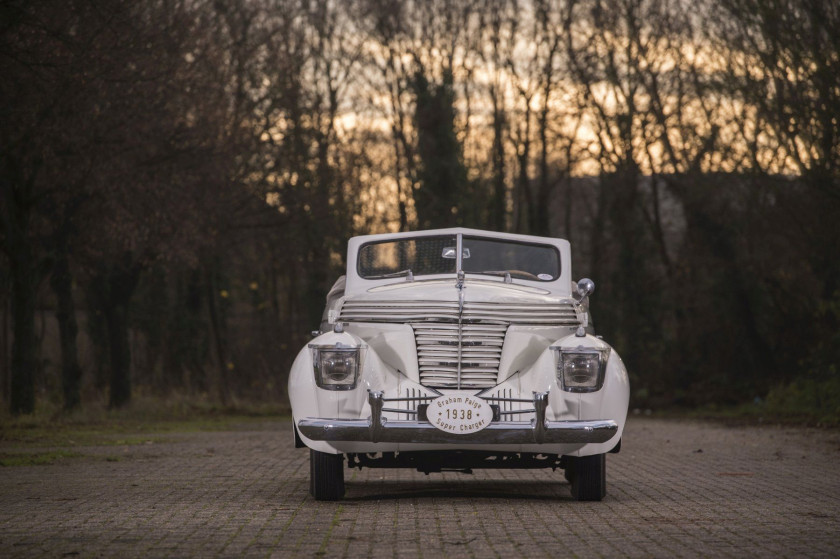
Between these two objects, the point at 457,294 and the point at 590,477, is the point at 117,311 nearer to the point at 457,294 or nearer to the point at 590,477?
the point at 457,294

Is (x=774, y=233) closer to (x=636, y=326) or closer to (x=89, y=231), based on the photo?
(x=636, y=326)

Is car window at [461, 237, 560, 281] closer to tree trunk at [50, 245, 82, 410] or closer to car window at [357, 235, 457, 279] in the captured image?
car window at [357, 235, 457, 279]

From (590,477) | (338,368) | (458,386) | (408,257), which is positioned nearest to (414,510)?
(458,386)

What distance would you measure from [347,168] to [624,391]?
96.7 ft

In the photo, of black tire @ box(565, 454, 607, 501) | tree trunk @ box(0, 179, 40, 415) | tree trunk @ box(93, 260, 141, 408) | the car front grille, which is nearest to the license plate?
the car front grille

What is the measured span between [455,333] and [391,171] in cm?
3133

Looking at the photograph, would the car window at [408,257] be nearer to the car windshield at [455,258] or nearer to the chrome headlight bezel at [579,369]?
the car windshield at [455,258]

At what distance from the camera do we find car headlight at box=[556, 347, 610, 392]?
8945mm

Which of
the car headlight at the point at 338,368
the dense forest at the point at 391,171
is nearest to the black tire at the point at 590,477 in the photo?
the car headlight at the point at 338,368

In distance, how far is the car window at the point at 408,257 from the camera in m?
11.0

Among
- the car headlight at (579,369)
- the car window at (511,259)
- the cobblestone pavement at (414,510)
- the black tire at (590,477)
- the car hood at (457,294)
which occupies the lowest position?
the cobblestone pavement at (414,510)

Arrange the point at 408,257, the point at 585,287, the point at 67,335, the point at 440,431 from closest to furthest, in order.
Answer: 1. the point at 440,431
2. the point at 585,287
3. the point at 408,257
4. the point at 67,335

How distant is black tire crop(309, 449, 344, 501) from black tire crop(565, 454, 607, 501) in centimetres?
178

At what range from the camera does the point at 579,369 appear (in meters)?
8.95
